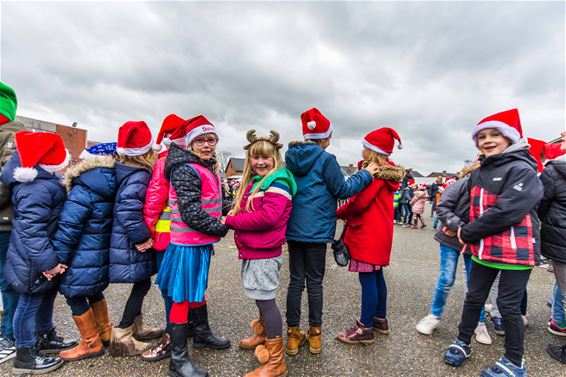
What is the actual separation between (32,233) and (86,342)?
3.42ft

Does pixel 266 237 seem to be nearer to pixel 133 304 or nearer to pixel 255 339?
pixel 255 339

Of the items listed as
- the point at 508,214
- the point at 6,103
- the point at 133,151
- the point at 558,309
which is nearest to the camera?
the point at 508,214

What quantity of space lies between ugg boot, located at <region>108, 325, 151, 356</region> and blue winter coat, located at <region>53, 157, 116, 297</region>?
445 millimetres

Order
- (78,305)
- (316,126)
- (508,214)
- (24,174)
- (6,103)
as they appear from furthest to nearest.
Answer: (6,103), (316,126), (78,305), (24,174), (508,214)

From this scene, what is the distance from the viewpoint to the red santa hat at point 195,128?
2.39m

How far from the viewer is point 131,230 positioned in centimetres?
233

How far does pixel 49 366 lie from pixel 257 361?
165 centimetres

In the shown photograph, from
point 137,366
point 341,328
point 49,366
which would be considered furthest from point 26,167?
point 341,328

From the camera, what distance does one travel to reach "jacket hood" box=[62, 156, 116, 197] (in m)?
2.38

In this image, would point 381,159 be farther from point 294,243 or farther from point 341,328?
point 341,328

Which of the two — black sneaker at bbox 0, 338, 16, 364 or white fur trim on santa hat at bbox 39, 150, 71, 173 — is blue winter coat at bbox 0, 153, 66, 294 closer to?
white fur trim on santa hat at bbox 39, 150, 71, 173

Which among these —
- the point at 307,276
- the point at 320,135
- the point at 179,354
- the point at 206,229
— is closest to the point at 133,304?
the point at 179,354

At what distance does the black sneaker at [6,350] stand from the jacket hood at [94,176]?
150 centimetres

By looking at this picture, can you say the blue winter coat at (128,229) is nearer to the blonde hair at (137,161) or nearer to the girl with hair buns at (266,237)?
the blonde hair at (137,161)
